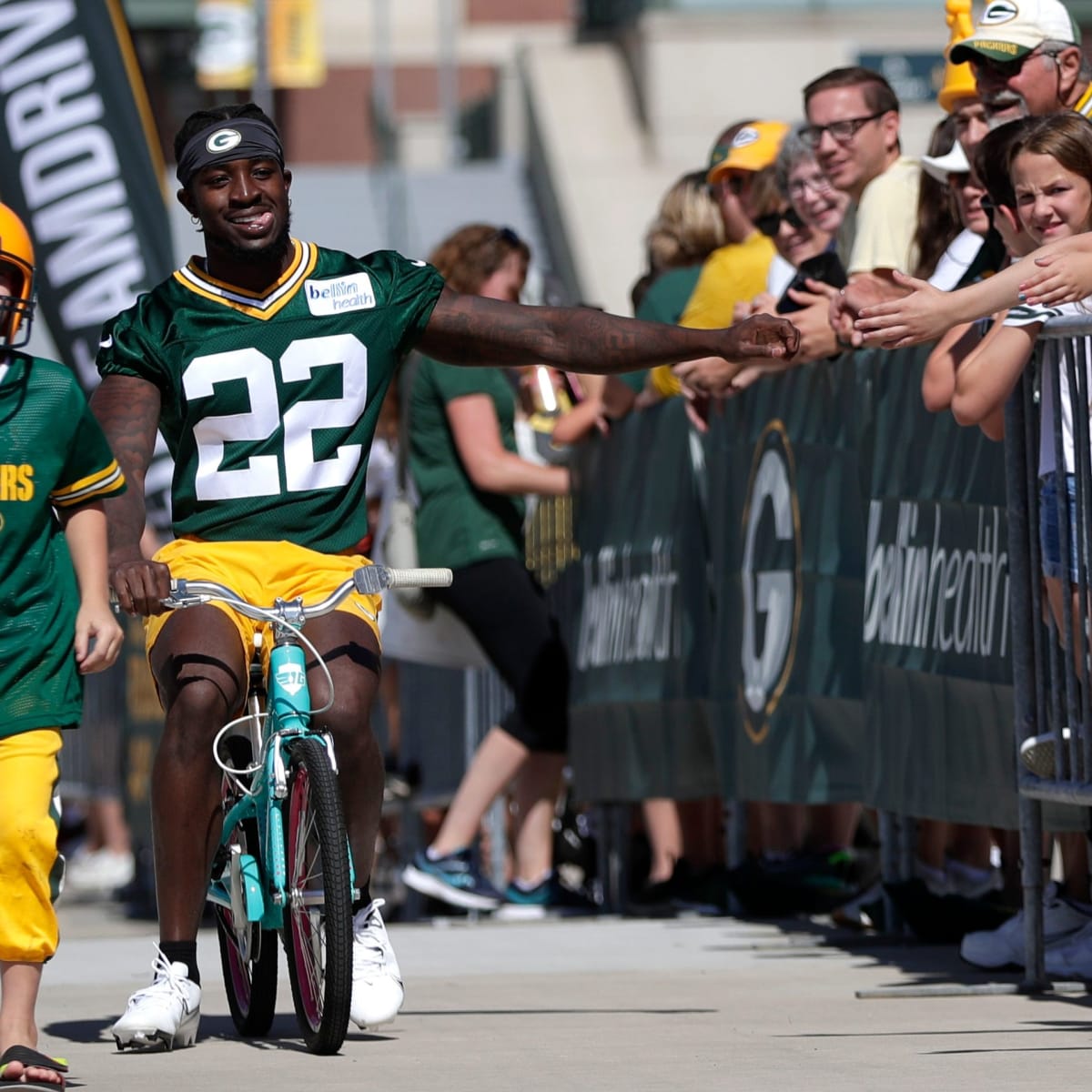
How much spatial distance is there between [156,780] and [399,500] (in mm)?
4246

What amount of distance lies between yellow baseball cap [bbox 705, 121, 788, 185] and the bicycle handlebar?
153 inches

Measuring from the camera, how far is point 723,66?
23.3m

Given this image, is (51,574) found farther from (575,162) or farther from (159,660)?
(575,162)

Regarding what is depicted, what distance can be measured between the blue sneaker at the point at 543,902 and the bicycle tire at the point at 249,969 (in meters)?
3.58

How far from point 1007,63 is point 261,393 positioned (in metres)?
2.54

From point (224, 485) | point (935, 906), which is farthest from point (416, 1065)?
point (935, 906)

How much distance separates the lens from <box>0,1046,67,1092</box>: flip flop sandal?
525 cm

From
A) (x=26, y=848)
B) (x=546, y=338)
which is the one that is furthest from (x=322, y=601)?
(x=26, y=848)

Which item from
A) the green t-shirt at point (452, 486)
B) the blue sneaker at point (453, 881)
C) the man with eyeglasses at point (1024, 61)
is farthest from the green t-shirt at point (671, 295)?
the man with eyeglasses at point (1024, 61)

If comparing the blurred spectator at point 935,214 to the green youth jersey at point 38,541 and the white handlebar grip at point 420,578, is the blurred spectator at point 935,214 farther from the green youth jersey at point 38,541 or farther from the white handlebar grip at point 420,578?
the green youth jersey at point 38,541

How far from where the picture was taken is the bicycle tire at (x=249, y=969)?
6.27m

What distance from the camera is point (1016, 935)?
7.02 meters

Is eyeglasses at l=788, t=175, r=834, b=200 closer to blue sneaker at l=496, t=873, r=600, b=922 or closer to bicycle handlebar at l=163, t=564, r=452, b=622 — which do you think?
blue sneaker at l=496, t=873, r=600, b=922

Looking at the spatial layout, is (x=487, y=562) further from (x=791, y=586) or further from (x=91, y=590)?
(x=91, y=590)
